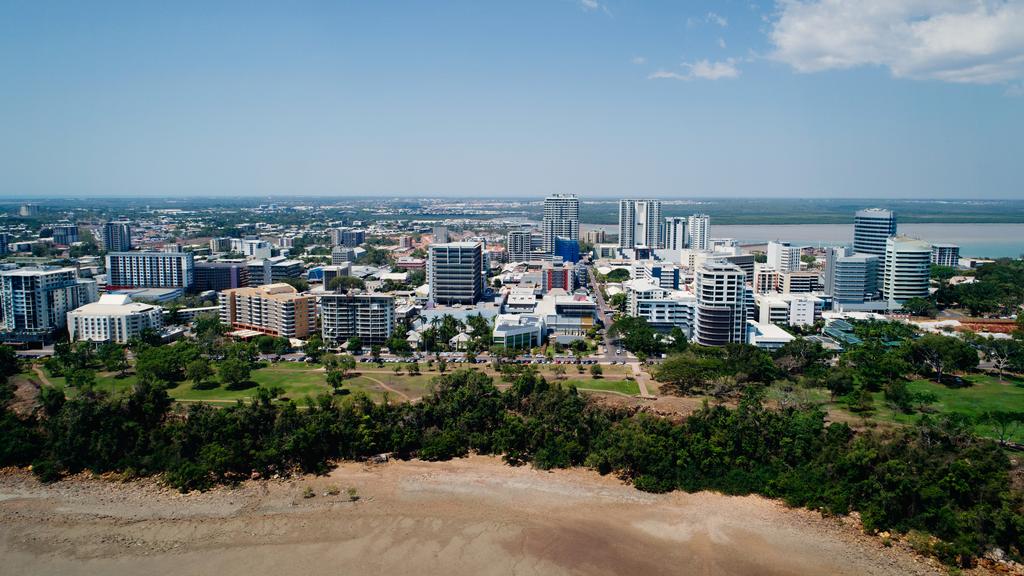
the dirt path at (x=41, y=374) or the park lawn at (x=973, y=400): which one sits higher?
the park lawn at (x=973, y=400)

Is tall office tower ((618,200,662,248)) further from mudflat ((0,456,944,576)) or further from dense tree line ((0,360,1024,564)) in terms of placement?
mudflat ((0,456,944,576))

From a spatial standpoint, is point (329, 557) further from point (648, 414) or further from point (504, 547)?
point (648, 414)

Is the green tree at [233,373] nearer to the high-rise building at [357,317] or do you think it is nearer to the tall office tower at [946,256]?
the high-rise building at [357,317]

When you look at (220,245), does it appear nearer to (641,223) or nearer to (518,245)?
(518,245)

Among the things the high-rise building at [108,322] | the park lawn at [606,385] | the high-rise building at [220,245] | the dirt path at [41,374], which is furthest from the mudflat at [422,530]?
the high-rise building at [220,245]

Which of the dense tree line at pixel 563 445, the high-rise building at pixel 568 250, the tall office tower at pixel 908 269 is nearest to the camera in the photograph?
the dense tree line at pixel 563 445

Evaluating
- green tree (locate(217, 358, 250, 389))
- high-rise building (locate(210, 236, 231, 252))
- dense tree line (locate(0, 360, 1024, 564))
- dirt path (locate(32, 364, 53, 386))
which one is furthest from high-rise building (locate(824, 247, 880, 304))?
high-rise building (locate(210, 236, 231, 252))

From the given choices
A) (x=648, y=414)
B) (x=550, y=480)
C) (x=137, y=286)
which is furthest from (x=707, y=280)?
(x=137, y=286)

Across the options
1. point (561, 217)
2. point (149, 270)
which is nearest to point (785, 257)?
point (561, 217)
